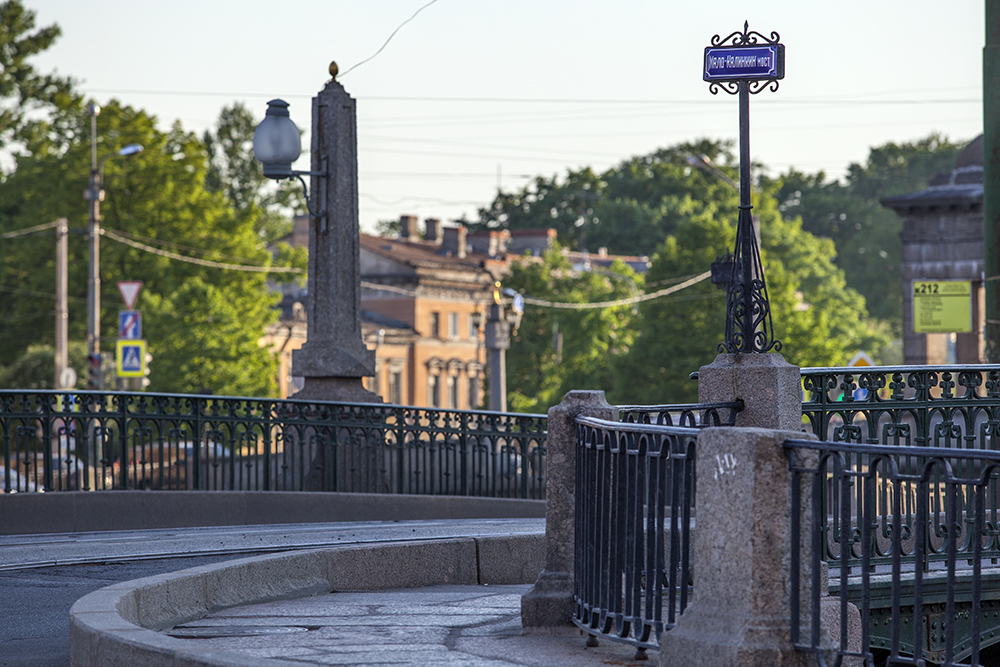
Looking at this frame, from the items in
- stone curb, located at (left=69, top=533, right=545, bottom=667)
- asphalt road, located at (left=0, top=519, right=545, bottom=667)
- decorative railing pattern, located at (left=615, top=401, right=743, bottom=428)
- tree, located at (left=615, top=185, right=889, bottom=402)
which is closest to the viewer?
stone curb, located at (left=69, top=533, right=545, bottom=667)

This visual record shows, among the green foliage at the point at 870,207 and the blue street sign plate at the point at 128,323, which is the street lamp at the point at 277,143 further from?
the green foliage at the point at 870,207

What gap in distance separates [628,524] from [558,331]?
68.4 m

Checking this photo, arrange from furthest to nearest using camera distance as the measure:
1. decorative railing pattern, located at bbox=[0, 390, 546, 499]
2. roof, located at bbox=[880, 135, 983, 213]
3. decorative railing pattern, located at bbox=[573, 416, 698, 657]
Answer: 1. roof, located at bbox=[880, 135, 983, 213]
2. decorative railing pattern, located at bbox=[0, 390, 546, 499]
3. decorative railing pattern, located at bbox=[573, 416, 698, 657]

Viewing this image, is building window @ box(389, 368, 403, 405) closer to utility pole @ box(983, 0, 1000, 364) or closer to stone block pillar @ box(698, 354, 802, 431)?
utility pole @ box(983, 0, 1000, 364)

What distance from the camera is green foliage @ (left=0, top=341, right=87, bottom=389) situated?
48812mm

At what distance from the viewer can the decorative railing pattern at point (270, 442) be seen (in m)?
14.0

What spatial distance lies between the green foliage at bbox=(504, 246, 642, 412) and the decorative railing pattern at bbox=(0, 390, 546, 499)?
5065 centimetres

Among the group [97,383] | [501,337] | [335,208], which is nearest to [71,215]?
[97,383]

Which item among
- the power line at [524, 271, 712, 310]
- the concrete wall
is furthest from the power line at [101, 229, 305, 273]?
the concrete wall

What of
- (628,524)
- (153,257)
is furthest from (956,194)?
(628,524)

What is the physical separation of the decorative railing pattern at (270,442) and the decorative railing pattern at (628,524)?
7.70m

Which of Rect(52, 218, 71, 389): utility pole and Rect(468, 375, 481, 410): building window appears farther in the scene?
Rect(468, 375, 481, 410): building window

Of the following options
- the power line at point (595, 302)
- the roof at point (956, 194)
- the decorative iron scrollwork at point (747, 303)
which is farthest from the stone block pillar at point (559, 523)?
the power line at point (595, 302)

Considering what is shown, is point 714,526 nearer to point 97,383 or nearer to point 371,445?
point 371,445
